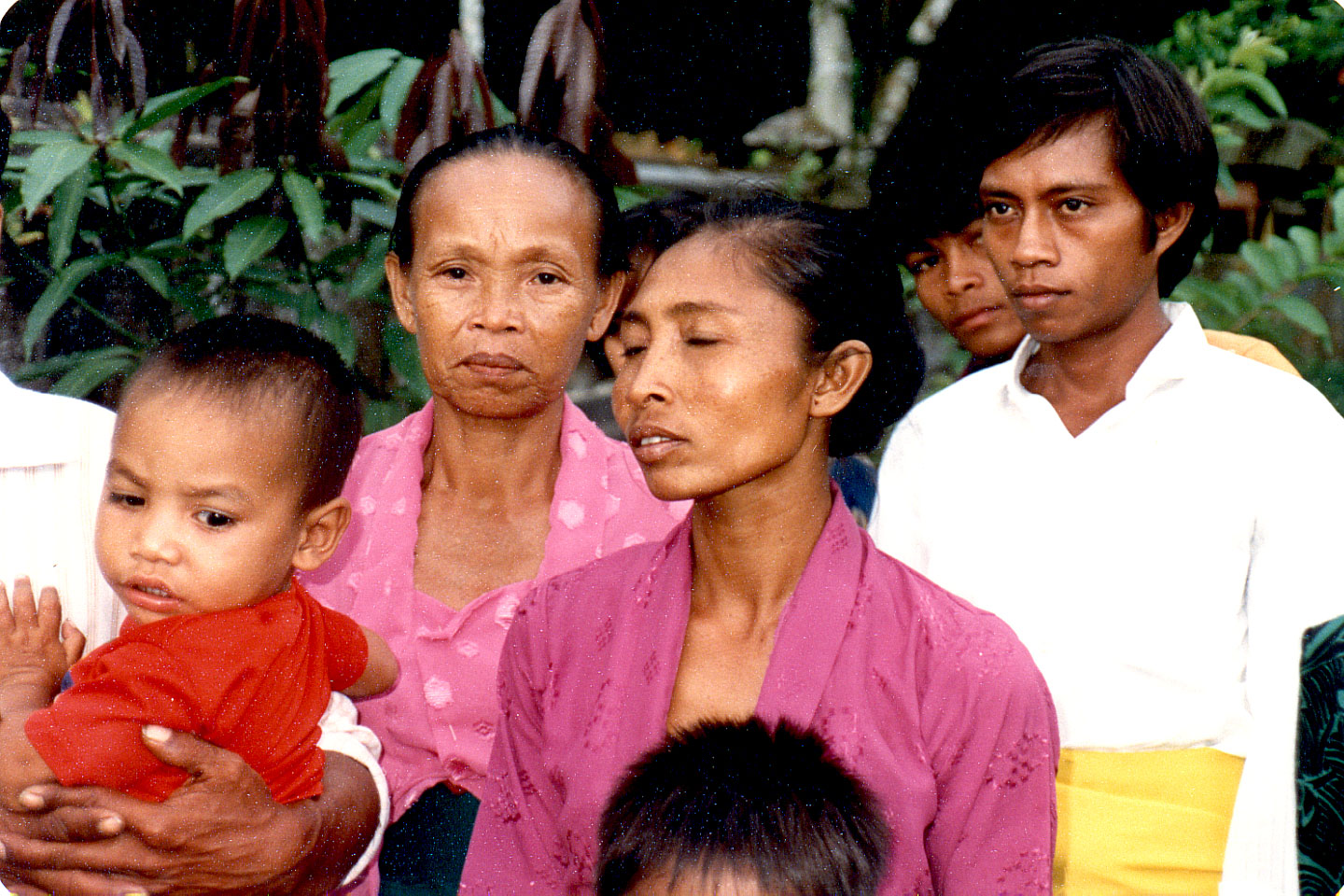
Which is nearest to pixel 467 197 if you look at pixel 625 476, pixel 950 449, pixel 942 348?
pixel 625 476

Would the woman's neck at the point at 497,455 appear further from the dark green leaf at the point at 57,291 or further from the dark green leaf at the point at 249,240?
the dark green leaf at the point at 57,291

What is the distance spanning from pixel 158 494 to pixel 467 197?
62 centimetres

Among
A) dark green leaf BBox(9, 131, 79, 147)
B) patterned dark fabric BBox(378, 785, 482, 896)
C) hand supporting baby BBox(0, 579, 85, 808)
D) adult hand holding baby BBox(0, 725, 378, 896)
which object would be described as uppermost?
dark green leaf BBox(9, 131, 79, 147)

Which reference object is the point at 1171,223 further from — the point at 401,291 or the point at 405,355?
the point at 405,355

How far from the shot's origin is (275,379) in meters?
1.64

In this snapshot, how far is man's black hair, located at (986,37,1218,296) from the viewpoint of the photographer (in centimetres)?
185

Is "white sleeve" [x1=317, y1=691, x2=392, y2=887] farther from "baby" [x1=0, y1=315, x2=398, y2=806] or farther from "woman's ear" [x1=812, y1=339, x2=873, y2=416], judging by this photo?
"woman's ear" [x1=812, y1=339, x2=873, y2=416]

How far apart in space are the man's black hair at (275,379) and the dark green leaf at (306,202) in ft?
2.16

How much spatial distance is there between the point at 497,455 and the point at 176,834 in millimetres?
706

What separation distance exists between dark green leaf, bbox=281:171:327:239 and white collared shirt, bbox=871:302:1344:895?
129 cm

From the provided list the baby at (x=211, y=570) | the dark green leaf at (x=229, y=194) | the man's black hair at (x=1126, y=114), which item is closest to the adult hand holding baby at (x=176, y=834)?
the baby at (x=211, y=570)

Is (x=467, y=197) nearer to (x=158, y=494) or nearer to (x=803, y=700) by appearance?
(x=158, y=494)

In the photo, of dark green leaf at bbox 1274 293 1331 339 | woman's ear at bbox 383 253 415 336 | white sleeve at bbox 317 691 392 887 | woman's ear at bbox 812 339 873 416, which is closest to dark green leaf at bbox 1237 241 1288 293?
dark green leaf at bbox 1274 293 1331 339

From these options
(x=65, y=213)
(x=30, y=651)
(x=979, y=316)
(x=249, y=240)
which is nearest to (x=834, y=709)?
(x=979, y=316)
